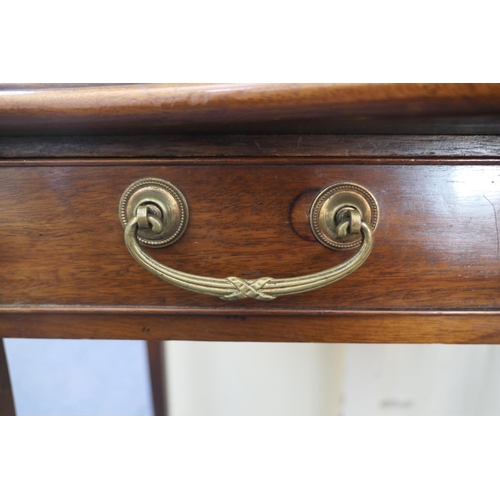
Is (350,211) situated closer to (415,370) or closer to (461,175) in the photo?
(461,175)

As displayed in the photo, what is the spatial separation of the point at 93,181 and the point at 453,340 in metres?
0.31

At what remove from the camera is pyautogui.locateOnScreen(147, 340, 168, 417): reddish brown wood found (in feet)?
2.77

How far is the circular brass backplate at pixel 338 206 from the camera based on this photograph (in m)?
0.29

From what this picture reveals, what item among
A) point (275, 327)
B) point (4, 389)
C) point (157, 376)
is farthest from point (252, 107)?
point (157, 376)

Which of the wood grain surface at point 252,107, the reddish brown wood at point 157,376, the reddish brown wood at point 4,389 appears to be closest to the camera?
the wood grain surface at point 252,107

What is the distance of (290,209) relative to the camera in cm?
30

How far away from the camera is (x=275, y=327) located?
34 centimetres

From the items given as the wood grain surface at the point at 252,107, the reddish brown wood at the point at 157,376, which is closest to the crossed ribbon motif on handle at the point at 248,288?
the wood grain surface at the point at 252,107

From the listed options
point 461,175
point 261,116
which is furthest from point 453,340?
point 261,116

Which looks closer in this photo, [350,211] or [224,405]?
[350,211]

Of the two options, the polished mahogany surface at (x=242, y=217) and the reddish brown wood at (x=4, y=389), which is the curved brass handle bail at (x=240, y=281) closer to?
the polished mahogany surface at (x=242, y=217)

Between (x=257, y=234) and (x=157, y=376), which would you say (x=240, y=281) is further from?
(x=157, y=376)

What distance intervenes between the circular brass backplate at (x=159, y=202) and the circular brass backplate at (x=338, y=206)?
0.31 ft

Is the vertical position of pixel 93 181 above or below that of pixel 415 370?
above
